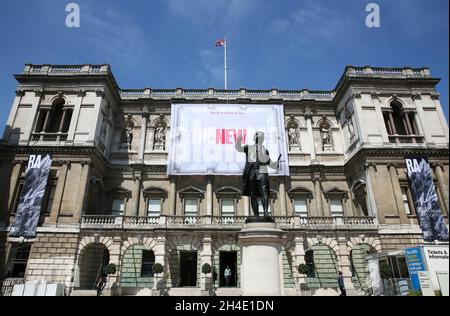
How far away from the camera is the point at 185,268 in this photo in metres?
22.1

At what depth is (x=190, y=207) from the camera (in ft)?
80.1

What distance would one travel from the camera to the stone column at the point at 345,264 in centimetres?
1930

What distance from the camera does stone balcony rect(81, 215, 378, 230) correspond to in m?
20.8

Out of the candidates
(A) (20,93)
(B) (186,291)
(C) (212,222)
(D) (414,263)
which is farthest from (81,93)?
(D) (414,263)

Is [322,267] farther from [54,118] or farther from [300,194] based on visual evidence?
[54,118]

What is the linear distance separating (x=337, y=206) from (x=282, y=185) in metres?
4.97

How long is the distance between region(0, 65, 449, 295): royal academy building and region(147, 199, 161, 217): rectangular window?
95 mm

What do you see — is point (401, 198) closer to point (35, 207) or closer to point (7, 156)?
point (35, 207)

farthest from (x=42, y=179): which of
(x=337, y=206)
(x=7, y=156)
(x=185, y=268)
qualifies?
(x=337, y=206)

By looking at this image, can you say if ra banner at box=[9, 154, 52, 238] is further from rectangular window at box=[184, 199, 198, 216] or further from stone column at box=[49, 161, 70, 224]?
rectangular window at box=[184, 199, 198, 216]

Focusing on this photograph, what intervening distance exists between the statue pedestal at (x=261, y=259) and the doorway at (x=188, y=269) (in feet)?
47.4

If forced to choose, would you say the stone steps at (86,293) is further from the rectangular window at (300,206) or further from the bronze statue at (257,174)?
the rectangular window at (300,206)

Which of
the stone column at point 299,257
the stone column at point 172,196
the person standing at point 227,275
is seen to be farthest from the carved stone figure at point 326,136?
the person standing at point 227,275

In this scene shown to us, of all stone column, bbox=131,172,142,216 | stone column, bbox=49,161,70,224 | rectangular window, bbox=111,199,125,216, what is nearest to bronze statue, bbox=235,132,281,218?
stone column, bbox=131,172,142,216
